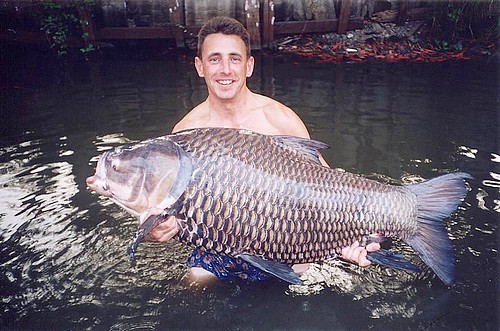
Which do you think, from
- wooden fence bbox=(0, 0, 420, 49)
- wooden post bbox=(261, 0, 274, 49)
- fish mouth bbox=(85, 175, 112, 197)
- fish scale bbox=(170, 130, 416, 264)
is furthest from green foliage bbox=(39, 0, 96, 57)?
fish scale bbox=(170, 130, 416, 264)

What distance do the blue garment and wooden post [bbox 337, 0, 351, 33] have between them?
945 centimetres

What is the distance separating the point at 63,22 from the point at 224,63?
949 centimetres

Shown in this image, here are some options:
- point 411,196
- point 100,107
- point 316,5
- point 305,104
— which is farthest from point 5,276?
point 316,5

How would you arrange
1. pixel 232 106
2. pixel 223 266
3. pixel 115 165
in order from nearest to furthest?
pixel 115 165 → pixel 223 266 → pixel 232 106

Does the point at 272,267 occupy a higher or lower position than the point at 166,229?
lower

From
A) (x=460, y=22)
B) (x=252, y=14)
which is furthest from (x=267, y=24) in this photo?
(x=460, y=22)

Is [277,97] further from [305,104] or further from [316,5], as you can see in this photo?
[316,5]

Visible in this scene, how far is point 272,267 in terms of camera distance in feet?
8.43

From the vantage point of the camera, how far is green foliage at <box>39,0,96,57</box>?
10930mm

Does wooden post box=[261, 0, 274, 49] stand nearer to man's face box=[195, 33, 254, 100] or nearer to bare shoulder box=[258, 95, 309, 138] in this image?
bare shoulder box=[258, 95, 309, 138]

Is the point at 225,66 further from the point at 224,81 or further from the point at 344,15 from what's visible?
the point at 344,15

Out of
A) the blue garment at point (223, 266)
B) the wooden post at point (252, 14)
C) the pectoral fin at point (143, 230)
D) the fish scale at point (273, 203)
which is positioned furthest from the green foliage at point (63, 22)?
the pectoral fin at point (143, 230)

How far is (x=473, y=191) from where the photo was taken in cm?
476

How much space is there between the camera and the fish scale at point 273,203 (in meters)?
2.49
